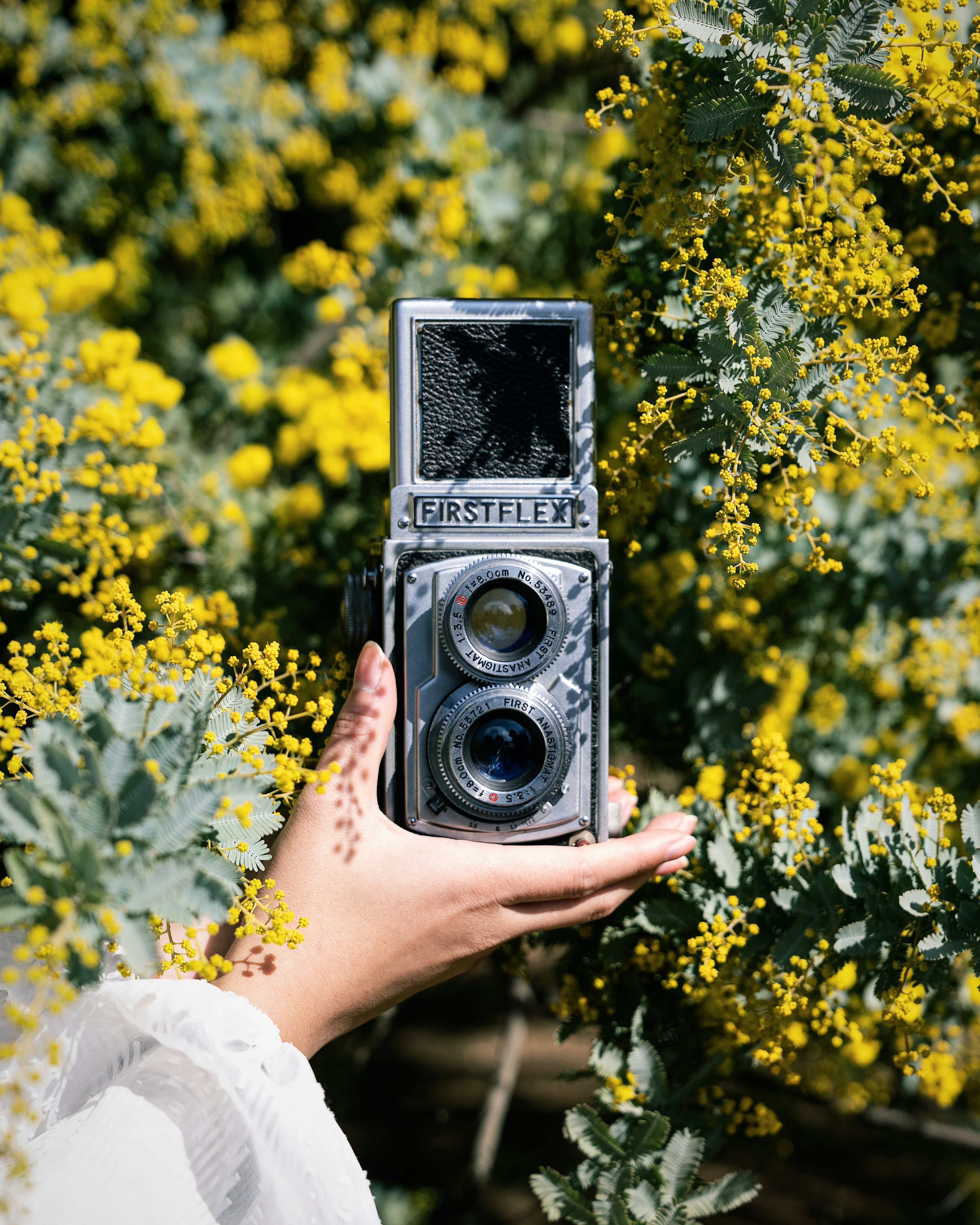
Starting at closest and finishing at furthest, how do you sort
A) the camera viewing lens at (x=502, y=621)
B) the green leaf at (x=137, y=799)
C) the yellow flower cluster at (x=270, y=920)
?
the green leaf at (x=137, y=799), the yellow flower cluster at (x=270, y=920), the camera viewing lens at (x=502, y=621)

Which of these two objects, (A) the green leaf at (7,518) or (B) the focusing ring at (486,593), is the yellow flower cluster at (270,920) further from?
(A) the green leaf at (7,518)

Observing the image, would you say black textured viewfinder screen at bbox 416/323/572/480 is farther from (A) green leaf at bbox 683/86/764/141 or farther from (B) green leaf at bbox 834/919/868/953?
(B) green leaf at bbox 834/919/868/953

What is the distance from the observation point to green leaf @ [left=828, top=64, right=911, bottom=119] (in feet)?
3.27

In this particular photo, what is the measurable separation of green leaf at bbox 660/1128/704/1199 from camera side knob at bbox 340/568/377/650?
0.87m

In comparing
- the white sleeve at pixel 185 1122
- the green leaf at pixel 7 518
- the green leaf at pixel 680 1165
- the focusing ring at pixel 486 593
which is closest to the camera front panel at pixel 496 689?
the focusing ring at pixel 486 593

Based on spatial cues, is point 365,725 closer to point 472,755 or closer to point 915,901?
point 472,755

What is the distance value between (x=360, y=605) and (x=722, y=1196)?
3.30ft

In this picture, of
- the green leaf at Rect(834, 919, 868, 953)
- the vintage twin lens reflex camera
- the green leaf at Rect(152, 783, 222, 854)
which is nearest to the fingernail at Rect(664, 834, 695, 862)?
the vintage twin lens reflex camera

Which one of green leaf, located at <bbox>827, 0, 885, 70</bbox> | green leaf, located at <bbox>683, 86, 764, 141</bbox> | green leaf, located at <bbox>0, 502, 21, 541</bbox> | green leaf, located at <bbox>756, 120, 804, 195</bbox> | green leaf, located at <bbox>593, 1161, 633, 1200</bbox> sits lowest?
green leaf, located at <bbox>593, 1161, 633, 1200</bbox>

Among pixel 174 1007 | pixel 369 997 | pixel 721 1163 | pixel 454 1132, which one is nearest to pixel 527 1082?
pixel 454 1132

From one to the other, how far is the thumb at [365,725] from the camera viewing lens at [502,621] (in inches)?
5.7

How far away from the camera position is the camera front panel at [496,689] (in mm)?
1121

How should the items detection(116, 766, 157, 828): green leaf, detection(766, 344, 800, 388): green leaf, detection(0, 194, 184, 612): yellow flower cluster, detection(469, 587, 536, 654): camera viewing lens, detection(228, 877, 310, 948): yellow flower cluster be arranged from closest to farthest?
detection(116, 766, 157, 828): green leaf
detection(228, 877, 310, 948): yellow flower cluster
detection(766, 344, 800, 388): green leaf
detection(469, 587, 536, 654): camera viewing lens
detection(0, 194, 184, 612): yellow flower cluster

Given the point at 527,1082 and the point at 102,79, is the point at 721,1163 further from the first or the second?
the point at 102,79
